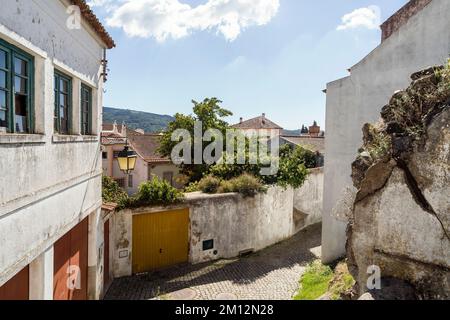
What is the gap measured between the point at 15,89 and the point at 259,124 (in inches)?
1543

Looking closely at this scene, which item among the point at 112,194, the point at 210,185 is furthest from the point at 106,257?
the point at 210,185

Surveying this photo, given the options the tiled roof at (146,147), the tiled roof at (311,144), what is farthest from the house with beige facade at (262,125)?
the tiled roof at (146,147)

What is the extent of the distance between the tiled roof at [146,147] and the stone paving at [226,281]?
15461mm

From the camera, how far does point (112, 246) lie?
1080 cm

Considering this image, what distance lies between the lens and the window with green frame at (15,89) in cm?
446

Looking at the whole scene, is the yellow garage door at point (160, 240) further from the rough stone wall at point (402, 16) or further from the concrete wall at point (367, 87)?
the rough stone wall at point (402, 16)

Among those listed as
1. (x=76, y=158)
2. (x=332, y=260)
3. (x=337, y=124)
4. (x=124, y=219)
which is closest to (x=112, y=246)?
(x=124, y=219)

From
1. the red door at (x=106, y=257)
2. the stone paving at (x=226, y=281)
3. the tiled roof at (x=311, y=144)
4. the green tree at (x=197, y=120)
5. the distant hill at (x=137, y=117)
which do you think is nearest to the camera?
the stone paving at (x=226, y=281)

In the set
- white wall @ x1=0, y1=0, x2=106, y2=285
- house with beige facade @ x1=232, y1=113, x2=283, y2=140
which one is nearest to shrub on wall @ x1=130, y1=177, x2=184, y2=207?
white wall @ x1=0, y1=0, x2=106, y2=285

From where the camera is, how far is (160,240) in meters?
11.7

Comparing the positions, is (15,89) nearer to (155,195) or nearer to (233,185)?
(155,195)

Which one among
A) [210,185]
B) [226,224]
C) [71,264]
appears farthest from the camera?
[210,185]

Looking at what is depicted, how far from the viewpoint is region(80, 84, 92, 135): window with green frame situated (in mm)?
7910

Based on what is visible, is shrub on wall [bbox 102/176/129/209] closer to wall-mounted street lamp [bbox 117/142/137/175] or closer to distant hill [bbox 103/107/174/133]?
wall-mounted street lamp [bbox 117/142/137/175]
